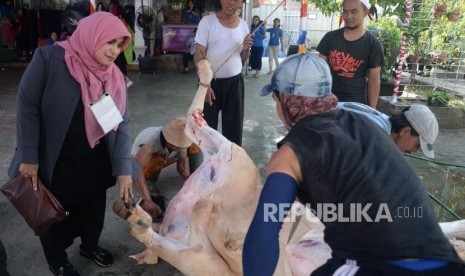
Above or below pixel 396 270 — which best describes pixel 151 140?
below

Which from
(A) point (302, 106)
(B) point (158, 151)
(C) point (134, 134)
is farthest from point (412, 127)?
(C) point (134, 134)

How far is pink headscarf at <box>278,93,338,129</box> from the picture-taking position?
1.19 metres

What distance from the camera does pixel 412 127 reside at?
1983 mm

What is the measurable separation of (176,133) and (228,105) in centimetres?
65

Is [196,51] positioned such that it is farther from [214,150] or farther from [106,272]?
[106,272]

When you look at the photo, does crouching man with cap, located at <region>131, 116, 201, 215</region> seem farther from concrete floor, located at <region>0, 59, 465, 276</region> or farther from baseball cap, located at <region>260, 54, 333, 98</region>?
baseball cap, located at <region>260, 54, 333, 98</region>

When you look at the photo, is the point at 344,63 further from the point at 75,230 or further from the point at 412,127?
the point at 75,230

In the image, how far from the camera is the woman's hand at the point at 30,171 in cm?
195

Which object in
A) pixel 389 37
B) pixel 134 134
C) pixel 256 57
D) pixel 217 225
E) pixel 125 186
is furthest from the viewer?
pixel 256 57

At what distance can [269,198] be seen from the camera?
1.02 metres

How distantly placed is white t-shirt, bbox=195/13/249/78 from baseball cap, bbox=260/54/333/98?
79.2 inches

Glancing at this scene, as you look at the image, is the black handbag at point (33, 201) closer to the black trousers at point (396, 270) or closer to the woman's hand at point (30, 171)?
the woman's hand at point (30, 171)

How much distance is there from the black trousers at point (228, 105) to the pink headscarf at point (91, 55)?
1328mm

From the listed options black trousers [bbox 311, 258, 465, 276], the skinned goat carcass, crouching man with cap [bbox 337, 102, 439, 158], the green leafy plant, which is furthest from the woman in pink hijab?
the green leafy plant
